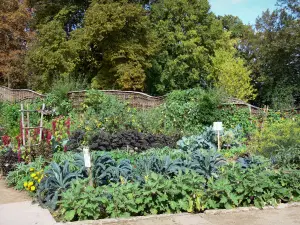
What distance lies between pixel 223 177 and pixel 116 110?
681cm

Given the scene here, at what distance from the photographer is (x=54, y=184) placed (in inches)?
216

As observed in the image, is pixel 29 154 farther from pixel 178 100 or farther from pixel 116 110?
pixel 178 100

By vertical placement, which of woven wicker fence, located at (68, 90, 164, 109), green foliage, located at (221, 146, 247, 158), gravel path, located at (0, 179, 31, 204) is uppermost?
woven wicker fence, located at (68, 90, 164, 109)

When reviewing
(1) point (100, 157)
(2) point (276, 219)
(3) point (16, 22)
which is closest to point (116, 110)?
(1) point (100, 157)

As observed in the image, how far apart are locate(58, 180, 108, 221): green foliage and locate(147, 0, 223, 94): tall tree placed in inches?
729

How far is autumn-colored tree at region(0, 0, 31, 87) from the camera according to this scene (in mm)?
20906

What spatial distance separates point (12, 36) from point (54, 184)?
1911 cm

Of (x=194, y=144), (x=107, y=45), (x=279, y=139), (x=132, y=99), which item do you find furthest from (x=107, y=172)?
(x=107, y=45)

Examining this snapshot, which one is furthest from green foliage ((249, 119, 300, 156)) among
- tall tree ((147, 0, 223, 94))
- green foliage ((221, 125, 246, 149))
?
tall tree ((147, 0, 223, 94))

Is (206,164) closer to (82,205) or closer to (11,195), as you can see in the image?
(82,205)

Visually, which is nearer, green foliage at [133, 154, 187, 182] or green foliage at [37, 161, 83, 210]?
green foliage at [37, 161, 83, 210]

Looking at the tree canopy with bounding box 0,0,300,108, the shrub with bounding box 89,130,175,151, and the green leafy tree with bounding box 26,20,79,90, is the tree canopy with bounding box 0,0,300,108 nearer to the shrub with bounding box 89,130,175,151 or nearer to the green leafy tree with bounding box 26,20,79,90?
the green leafy tree with bounding box 26,20,79,90

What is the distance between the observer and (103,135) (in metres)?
8.67

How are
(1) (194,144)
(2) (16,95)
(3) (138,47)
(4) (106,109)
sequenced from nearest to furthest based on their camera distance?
(1) (194,144) < (4) (106,109) < (2) (16,95) < (3) (138,47)
